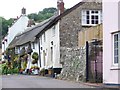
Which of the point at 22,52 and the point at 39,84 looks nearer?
the point at 39,84

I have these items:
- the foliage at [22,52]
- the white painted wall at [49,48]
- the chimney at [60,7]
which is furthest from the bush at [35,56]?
the chimney at [60,7]

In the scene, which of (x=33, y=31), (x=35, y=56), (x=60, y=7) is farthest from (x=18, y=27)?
(x=60, y=7)

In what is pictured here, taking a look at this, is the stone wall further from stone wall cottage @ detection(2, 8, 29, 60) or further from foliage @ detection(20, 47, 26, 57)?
stone wall cottage @ detection(2, 8, 29, 60)

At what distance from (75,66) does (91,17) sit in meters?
11.9

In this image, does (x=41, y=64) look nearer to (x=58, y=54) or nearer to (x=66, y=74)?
(x=58, y=54)

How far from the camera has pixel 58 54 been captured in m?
43.2

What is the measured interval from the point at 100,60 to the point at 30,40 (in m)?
30.8

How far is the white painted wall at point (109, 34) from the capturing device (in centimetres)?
2162

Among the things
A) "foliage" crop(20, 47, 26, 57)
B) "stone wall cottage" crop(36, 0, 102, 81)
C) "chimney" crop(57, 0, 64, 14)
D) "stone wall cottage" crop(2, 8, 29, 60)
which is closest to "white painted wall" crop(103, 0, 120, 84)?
"stone wall cottage" crop(36, 0, 102, 81)

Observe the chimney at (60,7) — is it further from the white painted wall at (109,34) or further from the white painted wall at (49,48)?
the white painted wall at (109,34)

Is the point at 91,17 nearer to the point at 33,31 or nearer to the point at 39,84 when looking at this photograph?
the point at 39,84

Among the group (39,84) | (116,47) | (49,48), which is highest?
(49,48)

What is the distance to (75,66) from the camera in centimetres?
3069

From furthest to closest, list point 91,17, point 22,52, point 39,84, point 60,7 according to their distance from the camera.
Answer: point 22,52 < point 60,7 < point 91,17 < point 39,84
